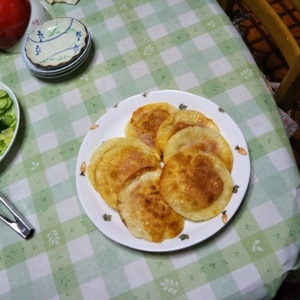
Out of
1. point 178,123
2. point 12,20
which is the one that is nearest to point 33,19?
point 12,20

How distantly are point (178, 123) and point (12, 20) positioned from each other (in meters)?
0.58

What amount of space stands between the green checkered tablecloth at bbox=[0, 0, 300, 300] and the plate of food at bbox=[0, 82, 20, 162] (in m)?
0.03

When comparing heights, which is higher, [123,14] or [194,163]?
[123,14]

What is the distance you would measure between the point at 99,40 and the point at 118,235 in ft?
2.06

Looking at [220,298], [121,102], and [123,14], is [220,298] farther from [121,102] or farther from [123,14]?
[123,14]

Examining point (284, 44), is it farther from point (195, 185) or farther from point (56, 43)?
point (56, 43)

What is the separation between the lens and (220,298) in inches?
30.4

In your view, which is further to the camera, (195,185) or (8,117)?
(8,117)

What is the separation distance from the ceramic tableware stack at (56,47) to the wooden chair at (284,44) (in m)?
0.50

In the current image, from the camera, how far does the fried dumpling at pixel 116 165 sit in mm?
856

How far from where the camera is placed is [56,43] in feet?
3.54

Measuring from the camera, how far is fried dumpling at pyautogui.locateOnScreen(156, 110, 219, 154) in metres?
0.88

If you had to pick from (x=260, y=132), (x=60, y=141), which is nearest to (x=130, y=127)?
(x=60, y=141)

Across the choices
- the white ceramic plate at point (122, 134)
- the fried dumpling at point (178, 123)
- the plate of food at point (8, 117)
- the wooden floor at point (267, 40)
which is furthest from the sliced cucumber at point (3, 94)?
the wooden floor at point (267, 40)
